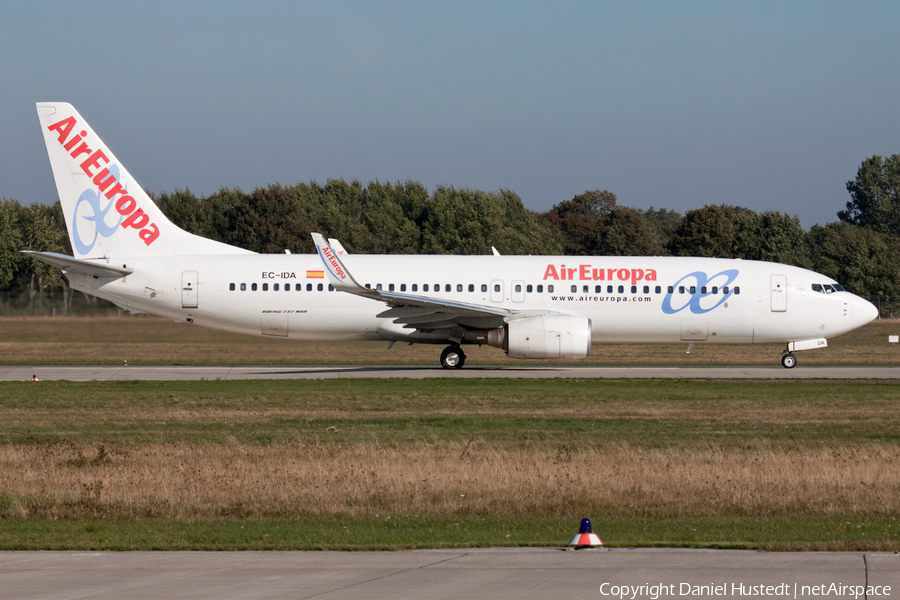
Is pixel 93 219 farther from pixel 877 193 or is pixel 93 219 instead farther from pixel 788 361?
pixel 877 193

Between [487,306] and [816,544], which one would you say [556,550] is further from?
[487,306]

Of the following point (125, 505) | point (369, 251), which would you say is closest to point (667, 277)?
point (125, 505)

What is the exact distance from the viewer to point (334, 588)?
26.9ft

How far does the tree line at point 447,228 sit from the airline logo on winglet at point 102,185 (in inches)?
1410

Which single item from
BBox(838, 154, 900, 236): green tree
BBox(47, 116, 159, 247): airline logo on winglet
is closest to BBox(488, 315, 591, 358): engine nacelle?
BBox(47, 116, 159, 247): airline logo on winglet

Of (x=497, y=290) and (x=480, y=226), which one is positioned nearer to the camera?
(x=497, y=290)

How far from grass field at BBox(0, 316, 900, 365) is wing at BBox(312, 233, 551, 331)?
8.50 feet

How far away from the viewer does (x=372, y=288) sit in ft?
103

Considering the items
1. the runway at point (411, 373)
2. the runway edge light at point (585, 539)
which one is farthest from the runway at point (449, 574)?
the runway at point (411, 373)

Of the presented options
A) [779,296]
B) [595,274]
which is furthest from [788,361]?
[595,274]

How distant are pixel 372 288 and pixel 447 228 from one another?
148 ft

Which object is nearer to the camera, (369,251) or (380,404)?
(380,404)

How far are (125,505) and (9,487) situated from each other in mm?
2329

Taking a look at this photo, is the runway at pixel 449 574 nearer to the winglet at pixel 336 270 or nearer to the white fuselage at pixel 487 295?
the winglet at pixel 336 270
